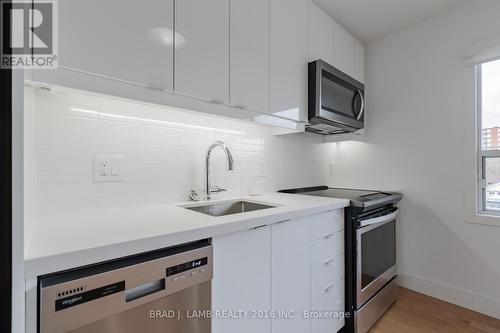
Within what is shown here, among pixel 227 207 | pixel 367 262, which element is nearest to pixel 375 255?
pixel 367 262

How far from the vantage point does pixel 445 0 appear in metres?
1.85

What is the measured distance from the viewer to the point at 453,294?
1.96 metres

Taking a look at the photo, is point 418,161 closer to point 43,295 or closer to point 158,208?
point 158,208

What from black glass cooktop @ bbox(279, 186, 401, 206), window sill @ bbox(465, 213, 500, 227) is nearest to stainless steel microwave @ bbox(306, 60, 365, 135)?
black glass cooktop @ bbox(279, 186, 401, 206)

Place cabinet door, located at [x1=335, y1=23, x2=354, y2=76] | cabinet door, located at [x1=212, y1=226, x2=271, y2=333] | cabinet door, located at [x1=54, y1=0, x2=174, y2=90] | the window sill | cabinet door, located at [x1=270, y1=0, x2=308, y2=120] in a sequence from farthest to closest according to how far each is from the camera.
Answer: cabinet door, located at [x1=335, y1=23, x2=354, y2=76], the window sill, cabinet door, located at [x1=270, y1=0, x2=308, y2=120], cabinet door, located at [x1=212, y1=226, x2=271, y2=333], cabinet door, located at [x1=54, y1=0, x2=174, y2=90]

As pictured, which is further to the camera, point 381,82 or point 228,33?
point 381,82

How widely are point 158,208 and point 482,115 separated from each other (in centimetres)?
245

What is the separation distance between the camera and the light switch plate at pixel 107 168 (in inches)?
45.6

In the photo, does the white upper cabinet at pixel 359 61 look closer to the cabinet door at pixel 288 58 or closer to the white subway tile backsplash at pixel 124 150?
the cabinet door at pixel 288 58

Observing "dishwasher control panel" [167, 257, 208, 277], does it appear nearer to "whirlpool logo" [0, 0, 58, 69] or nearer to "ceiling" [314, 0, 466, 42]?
"whirlpool logo" [0, 0, 58, 69]

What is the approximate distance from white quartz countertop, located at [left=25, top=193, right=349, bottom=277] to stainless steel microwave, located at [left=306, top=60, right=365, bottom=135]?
2.73 feet

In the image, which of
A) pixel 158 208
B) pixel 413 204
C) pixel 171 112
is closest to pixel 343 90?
pixel 413 204

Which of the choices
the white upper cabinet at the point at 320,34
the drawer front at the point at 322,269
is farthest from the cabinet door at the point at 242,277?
the white upper cabinet at the point at 320,34

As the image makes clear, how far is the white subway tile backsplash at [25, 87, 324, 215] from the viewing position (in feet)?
3.37
